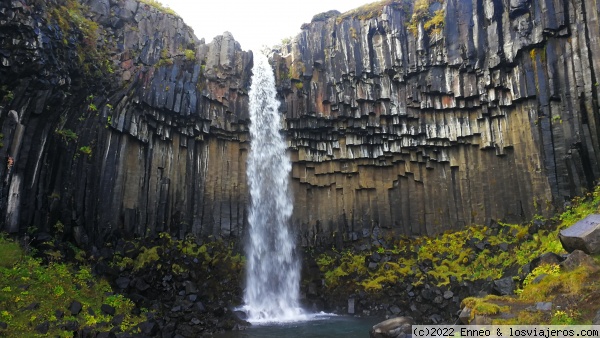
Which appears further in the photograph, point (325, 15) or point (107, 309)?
point (325, 15)

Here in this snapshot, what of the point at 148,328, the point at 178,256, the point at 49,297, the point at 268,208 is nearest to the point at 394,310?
the point at 268,208

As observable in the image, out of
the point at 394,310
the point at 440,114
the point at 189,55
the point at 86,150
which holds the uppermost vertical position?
the point at 189,55

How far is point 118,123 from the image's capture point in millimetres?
20141

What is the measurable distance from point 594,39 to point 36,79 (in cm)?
2264

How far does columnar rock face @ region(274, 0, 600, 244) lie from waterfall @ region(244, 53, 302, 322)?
91cm

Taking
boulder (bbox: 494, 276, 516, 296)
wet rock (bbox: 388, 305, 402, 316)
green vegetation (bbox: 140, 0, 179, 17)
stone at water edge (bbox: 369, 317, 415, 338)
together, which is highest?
green vegetation (bbox: 140, 0, 179, 17)

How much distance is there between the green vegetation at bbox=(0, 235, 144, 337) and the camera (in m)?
12.7

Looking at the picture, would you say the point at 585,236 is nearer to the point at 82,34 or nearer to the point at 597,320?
the point at 597,320

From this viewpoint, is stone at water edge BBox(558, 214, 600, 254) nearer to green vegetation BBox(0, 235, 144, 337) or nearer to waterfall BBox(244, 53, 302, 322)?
green vegetation BBox(0, 235, 144, 337)

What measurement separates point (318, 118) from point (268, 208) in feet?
19.7

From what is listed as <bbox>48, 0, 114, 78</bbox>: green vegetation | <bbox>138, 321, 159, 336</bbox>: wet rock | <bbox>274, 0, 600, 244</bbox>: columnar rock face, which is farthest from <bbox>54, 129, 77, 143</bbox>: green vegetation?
<bbox>274, 0, 600, 244</bbox>: columnar rock face

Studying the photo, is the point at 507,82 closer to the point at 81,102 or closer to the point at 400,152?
the point at 400,152

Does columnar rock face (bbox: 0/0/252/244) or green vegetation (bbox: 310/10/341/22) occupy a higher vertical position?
green vegetation (bbox: 310/10/341/22)

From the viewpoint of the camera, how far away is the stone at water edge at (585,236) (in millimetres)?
10047
